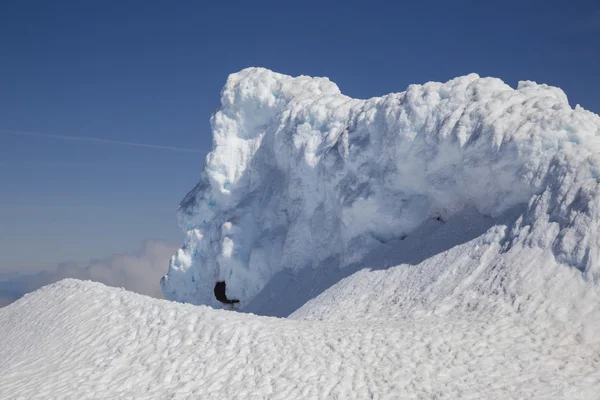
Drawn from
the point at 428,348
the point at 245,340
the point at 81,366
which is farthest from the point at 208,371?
the point at 428,348

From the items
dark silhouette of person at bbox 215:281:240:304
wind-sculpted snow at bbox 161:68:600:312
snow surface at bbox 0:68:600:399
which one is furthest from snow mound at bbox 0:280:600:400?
dark silhouette of person at bbox 215:281:240:304

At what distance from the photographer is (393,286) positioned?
63.1 feet

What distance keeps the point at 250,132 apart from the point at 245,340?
67.6ft

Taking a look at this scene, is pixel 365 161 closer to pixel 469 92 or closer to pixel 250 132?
pixel 469 92

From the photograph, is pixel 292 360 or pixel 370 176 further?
pixel 370 176

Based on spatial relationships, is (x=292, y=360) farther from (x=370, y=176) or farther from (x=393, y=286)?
(x=370, y=176)

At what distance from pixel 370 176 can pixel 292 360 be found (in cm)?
1105

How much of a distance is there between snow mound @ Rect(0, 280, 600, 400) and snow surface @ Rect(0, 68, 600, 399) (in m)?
0.05

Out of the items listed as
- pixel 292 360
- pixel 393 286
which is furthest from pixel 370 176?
pixel 292 360

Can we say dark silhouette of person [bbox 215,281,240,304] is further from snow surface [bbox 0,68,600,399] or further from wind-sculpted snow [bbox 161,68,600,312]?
snow surface [bbox 0,68,600,399]

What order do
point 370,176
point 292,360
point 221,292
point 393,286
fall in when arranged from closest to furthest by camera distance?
point 292,360, point 393,286, point 370,176, point 221,292

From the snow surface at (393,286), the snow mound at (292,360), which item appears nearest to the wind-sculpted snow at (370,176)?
the snow surface at (393,286)

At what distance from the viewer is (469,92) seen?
66.8 ft

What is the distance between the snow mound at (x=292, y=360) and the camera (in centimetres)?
1196
